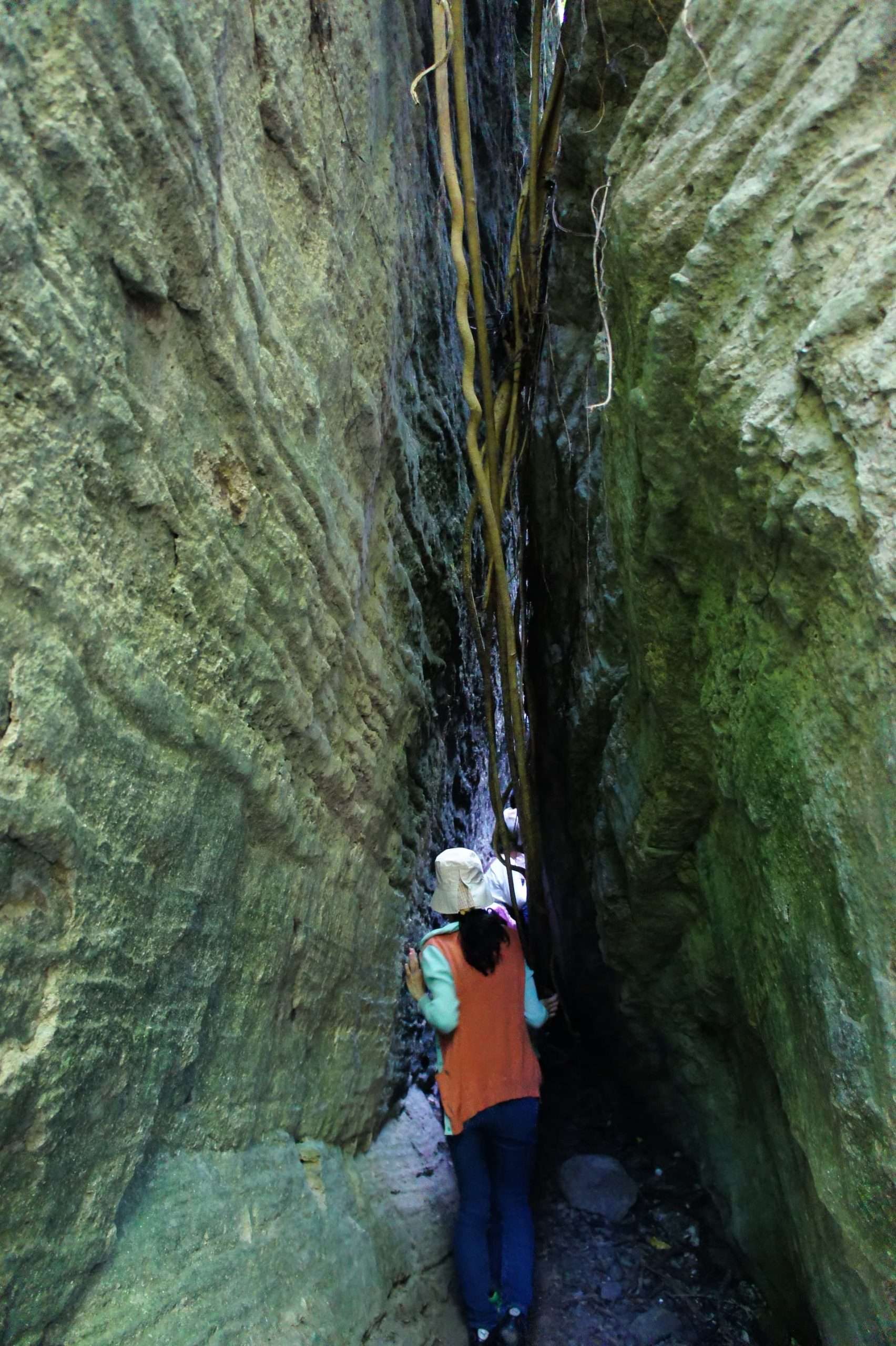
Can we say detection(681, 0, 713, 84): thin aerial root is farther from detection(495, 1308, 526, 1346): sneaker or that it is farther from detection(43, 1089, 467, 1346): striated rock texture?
detection(495, 1308, 526, 1346): sneaker

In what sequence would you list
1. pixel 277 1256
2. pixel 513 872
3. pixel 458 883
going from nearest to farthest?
1. pixel 277 1256
2. pixel 458 883
3. pixel 513 872

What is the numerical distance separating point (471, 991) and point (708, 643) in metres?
1.52

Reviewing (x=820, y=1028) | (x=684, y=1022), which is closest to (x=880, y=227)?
(x=820, y=1028)

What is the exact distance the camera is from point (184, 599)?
191 cm

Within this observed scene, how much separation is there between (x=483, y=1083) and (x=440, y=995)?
1.02 feet

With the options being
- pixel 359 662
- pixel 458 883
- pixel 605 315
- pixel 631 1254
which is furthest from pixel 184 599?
pixel 631 1254

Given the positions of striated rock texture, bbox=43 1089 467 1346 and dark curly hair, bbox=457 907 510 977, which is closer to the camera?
striated rock texture, bbox=43 1089 467 1346

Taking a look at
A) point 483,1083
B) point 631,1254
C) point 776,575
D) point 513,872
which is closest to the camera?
point 776,575

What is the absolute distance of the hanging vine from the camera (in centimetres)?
365

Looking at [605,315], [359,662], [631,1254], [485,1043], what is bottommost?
[631,1254]

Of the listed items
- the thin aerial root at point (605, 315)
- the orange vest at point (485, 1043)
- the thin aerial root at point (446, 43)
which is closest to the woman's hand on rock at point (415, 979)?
the orange vest at point (485, 1043)

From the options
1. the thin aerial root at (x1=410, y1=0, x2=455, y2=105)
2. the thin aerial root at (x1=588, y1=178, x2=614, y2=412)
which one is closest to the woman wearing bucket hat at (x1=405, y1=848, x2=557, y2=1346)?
the thin aerial root at (x1=588, y1=178, x2=614, y2=412)

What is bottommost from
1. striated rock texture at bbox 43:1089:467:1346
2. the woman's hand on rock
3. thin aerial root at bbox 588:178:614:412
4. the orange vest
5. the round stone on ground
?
striated rock texture at bbox 43:1089:467:1346

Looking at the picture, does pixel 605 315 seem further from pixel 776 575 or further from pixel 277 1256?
pixel 277 1256
